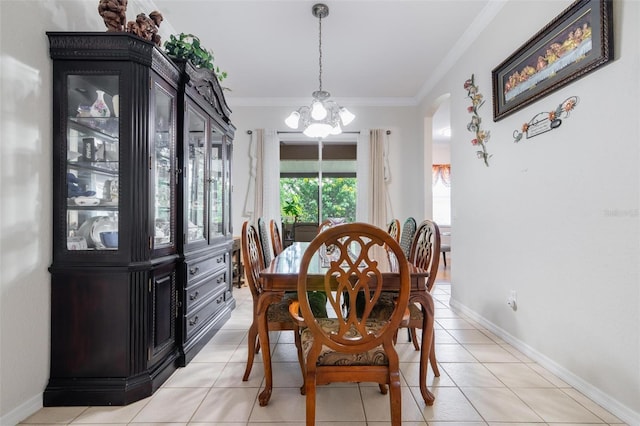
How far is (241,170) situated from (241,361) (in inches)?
130

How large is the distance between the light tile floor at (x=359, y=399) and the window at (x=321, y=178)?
302 centimetres

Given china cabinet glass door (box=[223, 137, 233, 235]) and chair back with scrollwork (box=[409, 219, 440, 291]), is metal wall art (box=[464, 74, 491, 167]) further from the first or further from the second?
china cabinet glass door (box=[223, 137, 233, 235])

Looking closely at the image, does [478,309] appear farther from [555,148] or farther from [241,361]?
[241,361]

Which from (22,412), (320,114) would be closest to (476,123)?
(320,114)

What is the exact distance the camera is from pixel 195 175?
245cm

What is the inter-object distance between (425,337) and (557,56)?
1963mm

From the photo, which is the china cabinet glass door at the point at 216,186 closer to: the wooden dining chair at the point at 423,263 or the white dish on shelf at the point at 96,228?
the white dish on shelf at the point at 96,228

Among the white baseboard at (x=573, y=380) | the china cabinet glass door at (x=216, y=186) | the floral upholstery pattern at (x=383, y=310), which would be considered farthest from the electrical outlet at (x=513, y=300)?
the china cabinet glass door at (x=216, y=186)

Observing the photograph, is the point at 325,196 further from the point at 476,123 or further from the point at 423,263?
the point at 423,263

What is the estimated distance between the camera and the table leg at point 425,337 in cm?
166

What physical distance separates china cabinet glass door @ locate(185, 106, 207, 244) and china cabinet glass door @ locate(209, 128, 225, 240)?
12 cm

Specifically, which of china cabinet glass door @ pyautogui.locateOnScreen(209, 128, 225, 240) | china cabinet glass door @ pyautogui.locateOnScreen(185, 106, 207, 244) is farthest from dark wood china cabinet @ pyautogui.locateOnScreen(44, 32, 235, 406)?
china cabinet glass door @ pyautogui.locateOnScreen(209, 128, 225, 240)

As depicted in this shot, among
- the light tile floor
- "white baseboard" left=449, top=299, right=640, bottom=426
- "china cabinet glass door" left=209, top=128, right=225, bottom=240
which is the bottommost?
Answer: the light tile floor

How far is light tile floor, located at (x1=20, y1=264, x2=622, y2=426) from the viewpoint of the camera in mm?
1552
